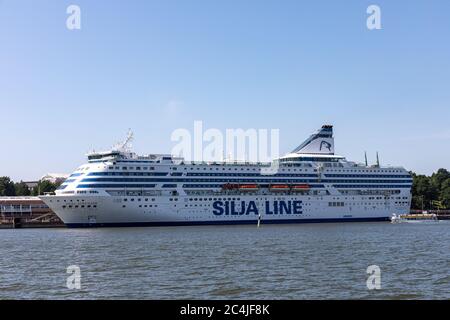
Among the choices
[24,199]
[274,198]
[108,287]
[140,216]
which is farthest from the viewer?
[24,199]

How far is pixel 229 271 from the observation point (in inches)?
1035

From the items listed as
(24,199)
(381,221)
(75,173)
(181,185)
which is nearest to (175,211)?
(181,185)

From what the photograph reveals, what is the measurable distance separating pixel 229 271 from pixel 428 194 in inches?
4081

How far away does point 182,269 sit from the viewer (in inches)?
1066

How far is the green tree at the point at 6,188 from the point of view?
4953 inches

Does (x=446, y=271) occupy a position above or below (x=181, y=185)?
below

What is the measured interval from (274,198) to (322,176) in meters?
8.62

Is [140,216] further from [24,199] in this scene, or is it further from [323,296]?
[323,296]

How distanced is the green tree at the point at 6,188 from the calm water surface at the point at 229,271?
91.5 meters

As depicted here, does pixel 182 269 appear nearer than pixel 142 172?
Yes

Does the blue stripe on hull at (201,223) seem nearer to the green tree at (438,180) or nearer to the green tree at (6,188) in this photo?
the green tree at (438,180)

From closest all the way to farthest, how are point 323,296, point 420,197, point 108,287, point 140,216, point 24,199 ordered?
point 323,296
point 108,287
point 140,216
point 24,199
point 420,197

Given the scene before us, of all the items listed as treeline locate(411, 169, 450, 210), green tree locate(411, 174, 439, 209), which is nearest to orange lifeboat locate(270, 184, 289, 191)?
treeline locate(411, 169, 450, 210)

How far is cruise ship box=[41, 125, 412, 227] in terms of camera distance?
6950cm
